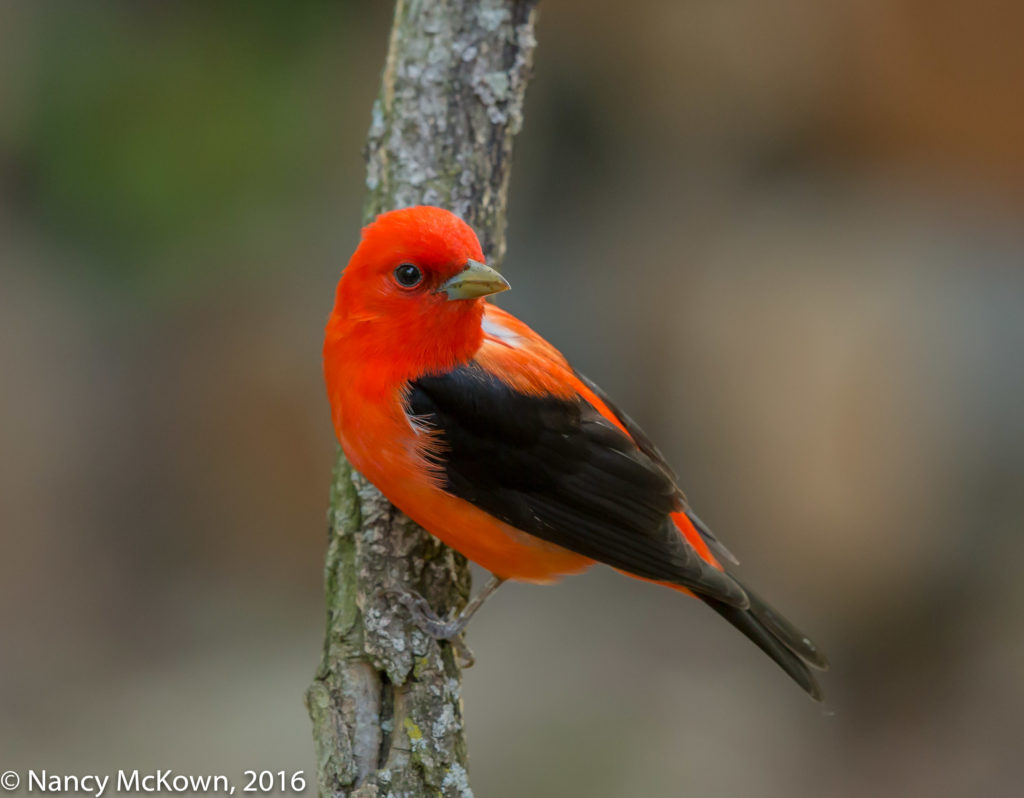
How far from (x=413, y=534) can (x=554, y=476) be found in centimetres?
63

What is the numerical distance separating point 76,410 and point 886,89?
6344 millimetres

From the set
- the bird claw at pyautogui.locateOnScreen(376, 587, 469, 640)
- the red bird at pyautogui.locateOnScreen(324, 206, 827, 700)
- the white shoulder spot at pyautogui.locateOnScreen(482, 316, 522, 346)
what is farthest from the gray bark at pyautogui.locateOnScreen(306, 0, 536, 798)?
the white shoulder spot at pyautogui.locateOnScreen(482, 316, 522, 346)

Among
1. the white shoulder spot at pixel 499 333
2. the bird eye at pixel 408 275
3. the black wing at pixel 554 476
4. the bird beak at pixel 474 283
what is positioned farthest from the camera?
the white shoulder spot at pixel 499 333

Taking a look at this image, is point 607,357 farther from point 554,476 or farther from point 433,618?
point 433,618

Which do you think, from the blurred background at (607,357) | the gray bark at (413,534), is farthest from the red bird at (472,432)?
the blurred background at (607,357)

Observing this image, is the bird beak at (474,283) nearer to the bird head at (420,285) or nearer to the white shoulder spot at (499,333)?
the bird head at (420,285)

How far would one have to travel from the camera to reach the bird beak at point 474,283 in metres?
3.36

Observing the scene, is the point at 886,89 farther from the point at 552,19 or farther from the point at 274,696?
the point at 274,696

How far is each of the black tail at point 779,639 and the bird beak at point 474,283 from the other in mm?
1530

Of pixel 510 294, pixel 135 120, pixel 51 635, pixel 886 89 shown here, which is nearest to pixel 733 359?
pixel 510 294

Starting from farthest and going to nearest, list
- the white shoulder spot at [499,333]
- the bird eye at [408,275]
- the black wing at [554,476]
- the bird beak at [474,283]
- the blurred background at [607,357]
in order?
1. the blurred background at [607,357]
2. the white shoulder spot at [499,333]
3. the black wing at [554,476]
4. the bird eye at [408,275]
5. the bird beak at [474,283]

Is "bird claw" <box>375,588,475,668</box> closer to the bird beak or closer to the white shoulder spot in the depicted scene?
the white shoulder spot

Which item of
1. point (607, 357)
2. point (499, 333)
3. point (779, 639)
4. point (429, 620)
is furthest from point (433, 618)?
point (607, 357)

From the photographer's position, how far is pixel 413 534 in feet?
12.8
